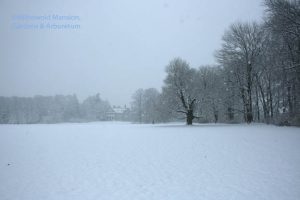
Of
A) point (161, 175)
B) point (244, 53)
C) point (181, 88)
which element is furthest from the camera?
point (181, 88)

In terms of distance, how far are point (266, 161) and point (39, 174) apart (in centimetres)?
1022

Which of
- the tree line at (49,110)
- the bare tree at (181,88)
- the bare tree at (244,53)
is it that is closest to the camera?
the bare tree at (244,53)

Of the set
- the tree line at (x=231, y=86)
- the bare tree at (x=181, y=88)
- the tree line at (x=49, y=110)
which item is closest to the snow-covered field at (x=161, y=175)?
the tree line at (x=231, y=86)

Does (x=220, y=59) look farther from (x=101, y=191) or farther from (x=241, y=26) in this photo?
(x=101, y=191)

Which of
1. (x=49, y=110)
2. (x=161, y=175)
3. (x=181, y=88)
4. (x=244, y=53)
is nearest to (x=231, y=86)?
(x=244, y=53)

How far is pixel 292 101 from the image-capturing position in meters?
27.6

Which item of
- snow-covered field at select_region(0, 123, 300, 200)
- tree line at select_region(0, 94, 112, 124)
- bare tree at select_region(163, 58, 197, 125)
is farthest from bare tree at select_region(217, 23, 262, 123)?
tree line at select_region(0, 94, 112, 124)

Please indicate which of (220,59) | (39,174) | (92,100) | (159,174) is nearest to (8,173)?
(39,174)

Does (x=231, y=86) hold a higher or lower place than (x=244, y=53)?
lower

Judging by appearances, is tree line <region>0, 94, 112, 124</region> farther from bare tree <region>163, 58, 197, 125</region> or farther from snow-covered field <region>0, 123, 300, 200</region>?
snow-covered field <region>0, 123, 300, 200</region>

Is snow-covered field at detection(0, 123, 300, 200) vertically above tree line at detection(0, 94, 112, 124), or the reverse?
tree line at detection(0, 94, 112, 124)

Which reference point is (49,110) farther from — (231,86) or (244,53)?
(244,53)

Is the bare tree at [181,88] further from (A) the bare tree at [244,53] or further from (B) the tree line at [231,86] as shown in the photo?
(A) the bare tree at [244,53]

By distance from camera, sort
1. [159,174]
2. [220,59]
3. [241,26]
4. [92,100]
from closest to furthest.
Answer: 1. [159,174]
2. [241,26]
3. [220,59]
4. [92,100]
